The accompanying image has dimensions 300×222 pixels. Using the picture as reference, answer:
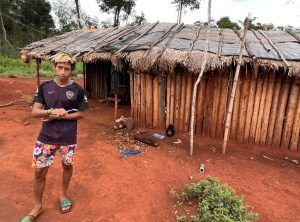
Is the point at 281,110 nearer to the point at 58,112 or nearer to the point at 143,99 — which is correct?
the point at 143,99

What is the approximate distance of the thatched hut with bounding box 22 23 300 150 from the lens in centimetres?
620

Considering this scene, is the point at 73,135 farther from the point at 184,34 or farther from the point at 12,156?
the point at 184,34

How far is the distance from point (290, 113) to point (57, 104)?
5303mm

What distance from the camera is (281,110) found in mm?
6371

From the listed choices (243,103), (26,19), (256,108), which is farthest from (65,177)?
(26,19)

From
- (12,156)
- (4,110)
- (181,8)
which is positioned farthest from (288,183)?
(181,8)

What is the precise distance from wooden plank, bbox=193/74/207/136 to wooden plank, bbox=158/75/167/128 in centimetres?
88

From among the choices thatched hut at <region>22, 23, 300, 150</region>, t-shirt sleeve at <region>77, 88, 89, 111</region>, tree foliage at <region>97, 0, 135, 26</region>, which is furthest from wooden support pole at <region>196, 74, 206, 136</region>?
Answer: tree foliage at <region>97, 0, 135, 26</region>

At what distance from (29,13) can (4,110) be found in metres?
18.8

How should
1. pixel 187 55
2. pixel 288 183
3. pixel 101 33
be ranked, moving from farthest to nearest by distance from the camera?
pixel 101 33, pixel 187 55, pixel 288 183

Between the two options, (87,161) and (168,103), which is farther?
(168,103)

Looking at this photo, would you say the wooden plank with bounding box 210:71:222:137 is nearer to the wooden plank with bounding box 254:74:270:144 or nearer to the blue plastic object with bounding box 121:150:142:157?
the wooden plank with bounding box 254:74:270:144

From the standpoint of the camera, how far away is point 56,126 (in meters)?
3.23

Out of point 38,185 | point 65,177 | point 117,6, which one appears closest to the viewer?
point 38,185
